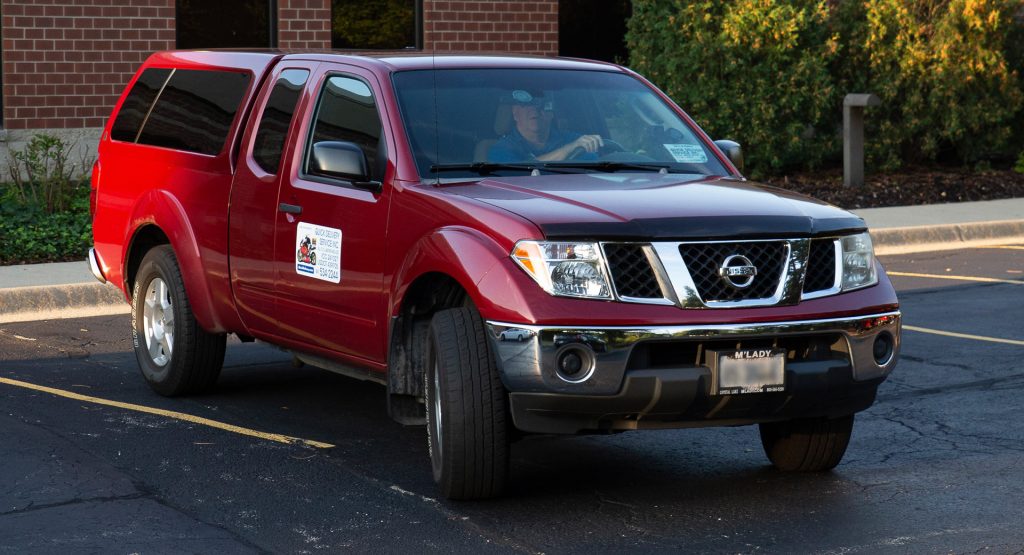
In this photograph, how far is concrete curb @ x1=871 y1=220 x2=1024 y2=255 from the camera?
49.7ft

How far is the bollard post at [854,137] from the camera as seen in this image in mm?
18203

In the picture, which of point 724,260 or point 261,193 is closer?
point 724,260

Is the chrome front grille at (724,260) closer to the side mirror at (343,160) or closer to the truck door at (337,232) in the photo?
the truck door at (337,232)

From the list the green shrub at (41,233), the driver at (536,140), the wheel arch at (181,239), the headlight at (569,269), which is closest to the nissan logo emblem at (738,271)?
the headlight at (569,269)

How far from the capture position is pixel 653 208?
6.08m

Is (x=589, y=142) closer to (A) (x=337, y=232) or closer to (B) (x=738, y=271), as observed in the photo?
(A) (x=337, y=232)

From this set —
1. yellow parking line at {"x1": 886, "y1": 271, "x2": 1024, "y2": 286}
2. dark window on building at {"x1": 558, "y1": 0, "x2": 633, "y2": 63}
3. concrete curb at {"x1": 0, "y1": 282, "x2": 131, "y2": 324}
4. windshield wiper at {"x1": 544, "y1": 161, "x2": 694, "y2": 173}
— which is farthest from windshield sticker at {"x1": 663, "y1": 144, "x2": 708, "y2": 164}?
dark window on building at {"x1": 558, "y1": 0, "x2": 633, "y2": 63}

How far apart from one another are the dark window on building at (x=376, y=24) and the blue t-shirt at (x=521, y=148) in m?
12.4

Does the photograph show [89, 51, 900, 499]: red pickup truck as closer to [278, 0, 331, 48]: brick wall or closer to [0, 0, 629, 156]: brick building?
[0, 0, 629, 156]: brick building

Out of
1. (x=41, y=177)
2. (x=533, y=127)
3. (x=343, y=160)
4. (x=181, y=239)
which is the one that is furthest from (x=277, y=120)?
(x=41, y=177)

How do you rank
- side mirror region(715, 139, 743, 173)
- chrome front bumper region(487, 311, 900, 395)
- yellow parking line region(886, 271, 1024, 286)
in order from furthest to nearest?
yellow parking line region(886, 271, 1024, 286)
side mirror region(715, 139, 743, 173)
chrome front bumper region(487, 311, 900, 395)

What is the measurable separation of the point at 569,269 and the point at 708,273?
530 millimetres

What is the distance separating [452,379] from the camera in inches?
236

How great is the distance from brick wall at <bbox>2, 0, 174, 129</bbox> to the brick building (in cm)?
1
